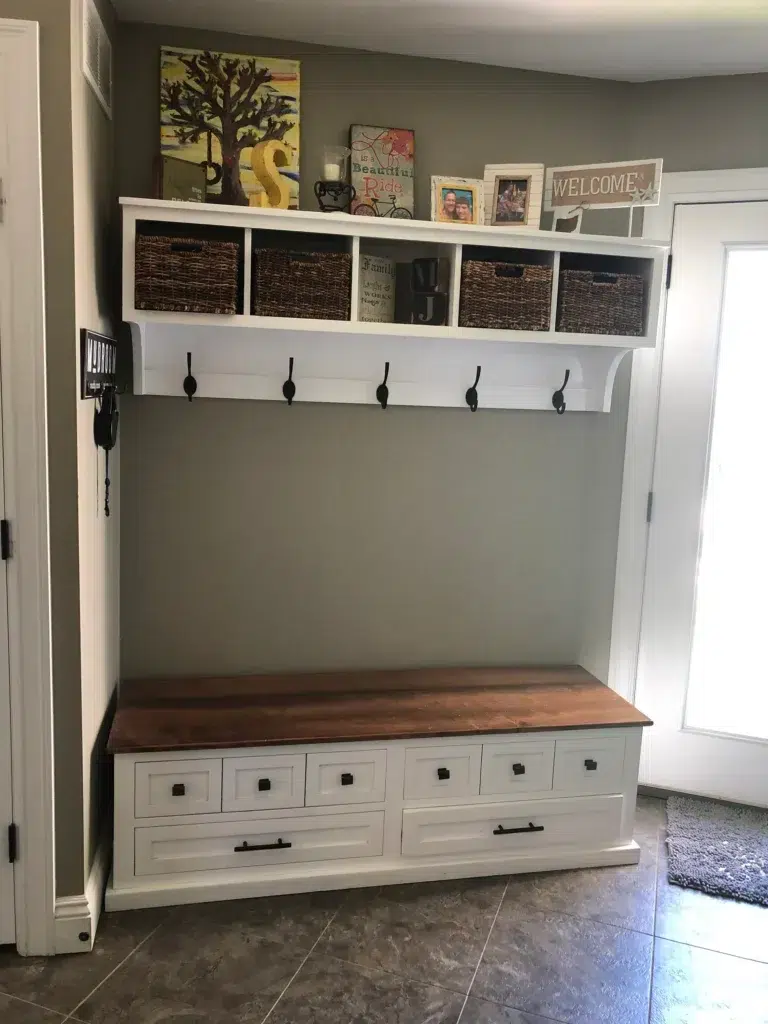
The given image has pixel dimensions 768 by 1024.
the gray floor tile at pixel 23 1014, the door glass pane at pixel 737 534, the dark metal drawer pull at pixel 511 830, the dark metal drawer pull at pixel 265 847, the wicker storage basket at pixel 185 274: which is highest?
the wicker storage basket at pixel 185 274

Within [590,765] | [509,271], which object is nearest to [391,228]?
[509,271]

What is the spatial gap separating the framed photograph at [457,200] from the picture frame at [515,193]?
5 cm

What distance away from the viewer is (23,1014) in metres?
1.89

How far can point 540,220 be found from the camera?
2.67 metres

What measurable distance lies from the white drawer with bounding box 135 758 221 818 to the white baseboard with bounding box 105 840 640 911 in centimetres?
20

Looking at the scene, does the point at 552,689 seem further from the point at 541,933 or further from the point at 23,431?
the point at 23,431

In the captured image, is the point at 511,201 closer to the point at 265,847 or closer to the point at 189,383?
the point at 189,383

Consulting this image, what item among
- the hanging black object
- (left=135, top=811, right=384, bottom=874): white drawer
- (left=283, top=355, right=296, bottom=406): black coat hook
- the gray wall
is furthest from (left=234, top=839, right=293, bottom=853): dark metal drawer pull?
(left=283, top=355, right=296, bottom=406): black coat hook

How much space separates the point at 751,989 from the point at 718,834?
71cm

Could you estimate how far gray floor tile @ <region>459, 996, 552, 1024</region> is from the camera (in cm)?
193

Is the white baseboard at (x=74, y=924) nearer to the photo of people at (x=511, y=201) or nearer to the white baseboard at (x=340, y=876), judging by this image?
the white baseboard at (x=340, y=876)

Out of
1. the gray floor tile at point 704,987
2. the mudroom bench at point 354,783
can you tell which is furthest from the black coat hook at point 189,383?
the gray floor tile at point 704,987

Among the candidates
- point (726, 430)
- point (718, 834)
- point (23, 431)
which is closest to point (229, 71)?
point (23, 431)

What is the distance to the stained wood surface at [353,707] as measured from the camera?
2.31 m
